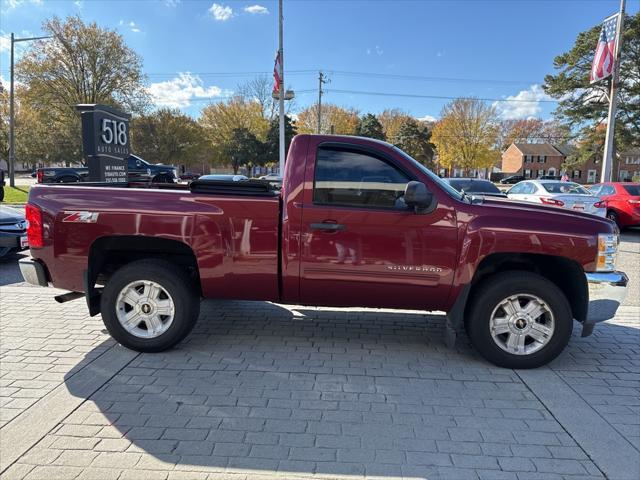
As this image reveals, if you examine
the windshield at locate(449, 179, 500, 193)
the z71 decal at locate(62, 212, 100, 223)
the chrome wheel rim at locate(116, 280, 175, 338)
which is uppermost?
the windshield at locate(449, 179, 500, 193)

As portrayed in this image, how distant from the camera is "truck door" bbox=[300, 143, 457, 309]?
12.4 ft

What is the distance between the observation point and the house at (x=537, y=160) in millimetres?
86188

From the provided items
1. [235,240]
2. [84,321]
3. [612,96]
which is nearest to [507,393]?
[235,240]

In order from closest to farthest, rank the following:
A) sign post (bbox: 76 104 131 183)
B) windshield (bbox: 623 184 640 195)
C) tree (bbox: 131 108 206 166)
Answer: sign post (bbox: 76 104 131 183) → windshield (bbox: 623 184 640 195) → tree (bbox: 131 108 206 166)

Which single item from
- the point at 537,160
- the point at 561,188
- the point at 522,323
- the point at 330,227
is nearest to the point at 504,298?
the point at 522,323

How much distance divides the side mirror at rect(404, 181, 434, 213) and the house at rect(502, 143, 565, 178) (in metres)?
90.8

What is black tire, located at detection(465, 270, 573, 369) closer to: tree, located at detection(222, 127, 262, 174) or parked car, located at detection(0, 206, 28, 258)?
parked car, located at detection(0, 206, 28, 258)

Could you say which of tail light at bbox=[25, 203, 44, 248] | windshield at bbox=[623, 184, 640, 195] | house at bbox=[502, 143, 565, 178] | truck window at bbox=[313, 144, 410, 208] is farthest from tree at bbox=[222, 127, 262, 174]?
house at bbox=[502, 143, 565, 178]

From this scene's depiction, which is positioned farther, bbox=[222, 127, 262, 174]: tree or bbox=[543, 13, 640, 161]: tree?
bbox=[222, 127, 262, 174]: tree

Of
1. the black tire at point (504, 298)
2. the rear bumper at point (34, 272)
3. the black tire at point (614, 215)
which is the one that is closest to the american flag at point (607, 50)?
the black tire at point (614, 215)

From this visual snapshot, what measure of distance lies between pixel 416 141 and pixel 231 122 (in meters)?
25.2

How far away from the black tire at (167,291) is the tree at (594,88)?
42.8 m

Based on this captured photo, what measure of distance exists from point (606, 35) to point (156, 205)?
19779mm

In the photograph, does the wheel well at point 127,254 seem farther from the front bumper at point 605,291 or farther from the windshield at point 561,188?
the windshield at point 561,188
